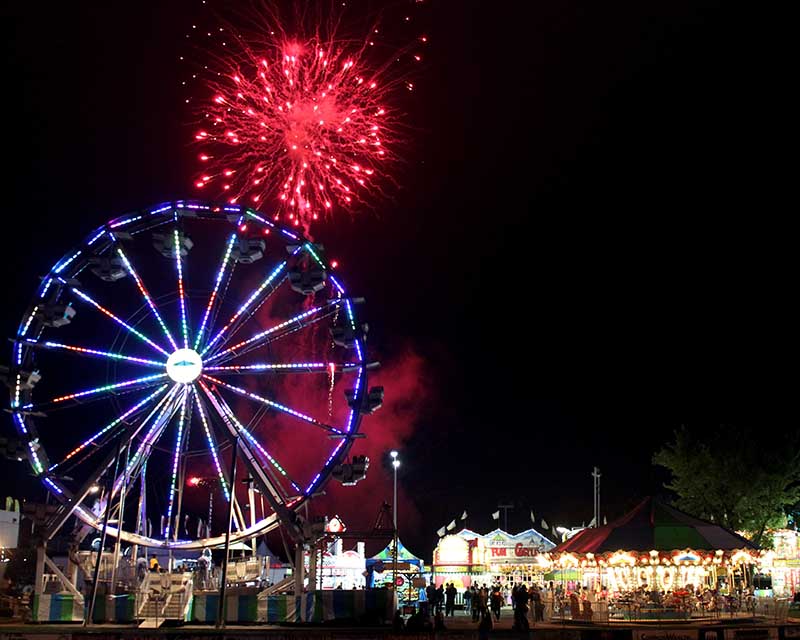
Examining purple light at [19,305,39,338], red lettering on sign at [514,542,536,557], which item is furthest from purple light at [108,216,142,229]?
red lettering on sign at [514,542,536,557]

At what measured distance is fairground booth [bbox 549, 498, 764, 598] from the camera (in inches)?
1257

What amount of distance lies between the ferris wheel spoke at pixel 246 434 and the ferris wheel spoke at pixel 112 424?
1.58 metres

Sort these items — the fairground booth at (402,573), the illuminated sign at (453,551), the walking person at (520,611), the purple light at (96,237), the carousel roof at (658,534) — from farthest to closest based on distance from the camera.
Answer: the illuminated sign at (453,551) → the fairground booth at (402,573) → the carousel roof at (658,534) → the purple light at (96,237) → the walking person at (520,611)

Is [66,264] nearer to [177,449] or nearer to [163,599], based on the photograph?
[177,449]

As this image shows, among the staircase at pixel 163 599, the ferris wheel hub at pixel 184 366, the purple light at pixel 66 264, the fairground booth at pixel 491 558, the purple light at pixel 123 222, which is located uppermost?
the purple light at pixel 123 222

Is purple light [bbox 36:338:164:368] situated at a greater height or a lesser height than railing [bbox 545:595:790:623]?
greater

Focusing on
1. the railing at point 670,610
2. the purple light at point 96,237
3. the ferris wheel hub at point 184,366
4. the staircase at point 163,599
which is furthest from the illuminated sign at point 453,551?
the purple light at point 96,237

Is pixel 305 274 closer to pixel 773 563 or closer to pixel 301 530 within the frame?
pixel 301 530

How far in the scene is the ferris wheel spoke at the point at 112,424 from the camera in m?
28.8

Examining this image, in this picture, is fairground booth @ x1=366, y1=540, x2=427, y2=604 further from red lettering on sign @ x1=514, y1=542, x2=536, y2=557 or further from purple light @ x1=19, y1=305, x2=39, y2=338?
purple light @ x1=19, y1=305, x2=39, y2=338

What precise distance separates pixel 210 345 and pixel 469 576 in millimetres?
30445

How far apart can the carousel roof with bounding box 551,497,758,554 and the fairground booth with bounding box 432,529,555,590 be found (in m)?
20.5

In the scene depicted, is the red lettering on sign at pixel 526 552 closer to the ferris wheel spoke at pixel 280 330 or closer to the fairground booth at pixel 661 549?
the fairground booth at pixel 661 549

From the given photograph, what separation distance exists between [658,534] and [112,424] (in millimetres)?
18584
